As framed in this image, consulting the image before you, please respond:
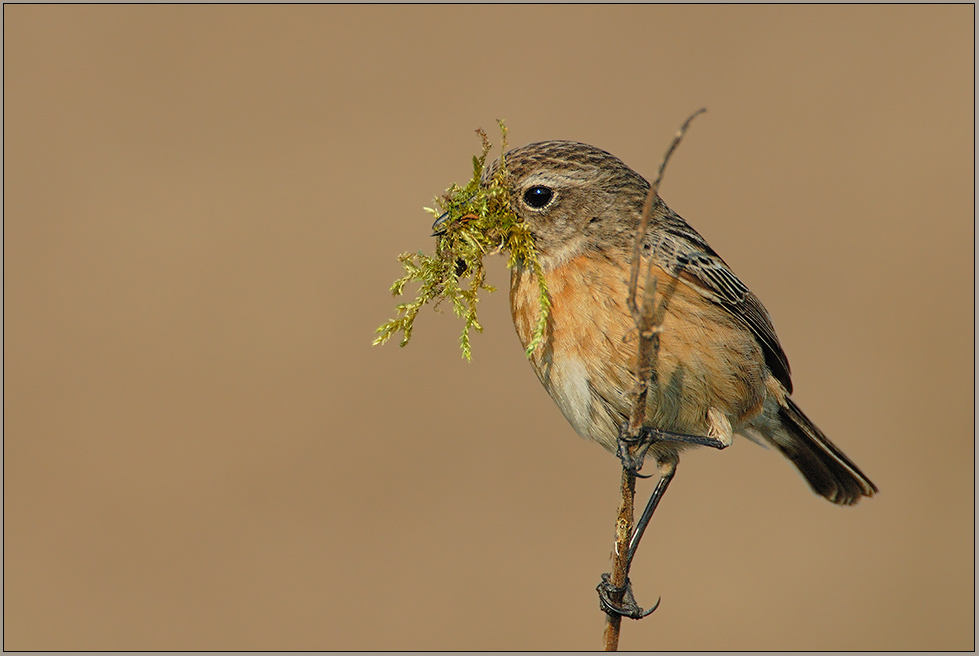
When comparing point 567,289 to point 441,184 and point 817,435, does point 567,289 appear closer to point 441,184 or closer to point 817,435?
point 817,435

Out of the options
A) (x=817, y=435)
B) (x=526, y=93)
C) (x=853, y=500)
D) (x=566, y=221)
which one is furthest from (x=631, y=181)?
(x=526, y=93)

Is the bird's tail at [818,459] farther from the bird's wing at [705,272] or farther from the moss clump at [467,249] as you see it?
the moss clump at [467,249]

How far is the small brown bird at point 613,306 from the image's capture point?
4836mm

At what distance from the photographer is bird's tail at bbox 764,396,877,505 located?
5969mm

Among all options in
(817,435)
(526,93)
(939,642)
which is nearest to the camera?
(817,435)

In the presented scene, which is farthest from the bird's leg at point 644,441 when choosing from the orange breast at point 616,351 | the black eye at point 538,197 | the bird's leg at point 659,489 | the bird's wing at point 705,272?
the black eye at point 538,197

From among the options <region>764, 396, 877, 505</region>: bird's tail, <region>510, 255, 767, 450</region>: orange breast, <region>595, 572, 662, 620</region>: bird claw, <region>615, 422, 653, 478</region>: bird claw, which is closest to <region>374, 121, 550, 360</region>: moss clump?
<region>510, 255, 767, 450</region>: orange breast

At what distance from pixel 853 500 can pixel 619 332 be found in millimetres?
2743

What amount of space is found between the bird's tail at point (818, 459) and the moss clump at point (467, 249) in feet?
6.75

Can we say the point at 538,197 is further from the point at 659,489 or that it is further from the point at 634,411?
the point at 659,489

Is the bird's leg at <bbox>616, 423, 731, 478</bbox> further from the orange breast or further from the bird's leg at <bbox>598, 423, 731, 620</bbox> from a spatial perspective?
the orange breast

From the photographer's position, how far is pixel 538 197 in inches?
196

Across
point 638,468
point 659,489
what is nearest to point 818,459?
point 659,489

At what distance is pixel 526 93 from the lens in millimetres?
15047
